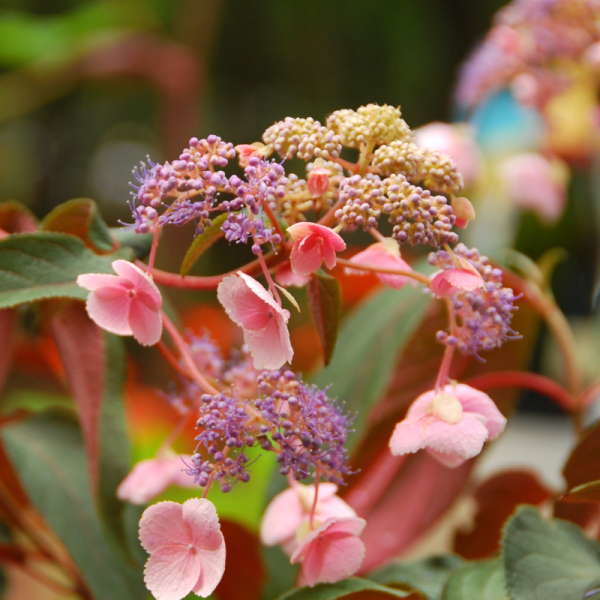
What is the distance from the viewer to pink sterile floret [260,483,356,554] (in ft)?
0.71

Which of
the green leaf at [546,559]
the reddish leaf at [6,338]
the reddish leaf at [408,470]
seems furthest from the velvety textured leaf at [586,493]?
the reddish leaf at [6,338]

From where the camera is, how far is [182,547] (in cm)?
17

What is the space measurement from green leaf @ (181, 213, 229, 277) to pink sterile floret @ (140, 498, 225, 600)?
0.24 feet

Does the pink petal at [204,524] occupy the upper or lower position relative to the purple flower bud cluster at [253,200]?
lower

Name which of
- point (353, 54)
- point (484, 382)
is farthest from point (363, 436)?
point (353, 54)

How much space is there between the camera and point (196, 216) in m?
0.18

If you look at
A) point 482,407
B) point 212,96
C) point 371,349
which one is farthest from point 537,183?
point 212,96

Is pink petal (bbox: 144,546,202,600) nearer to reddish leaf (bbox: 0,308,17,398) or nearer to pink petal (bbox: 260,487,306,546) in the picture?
pink petal (bbox: 260,487,306,546)

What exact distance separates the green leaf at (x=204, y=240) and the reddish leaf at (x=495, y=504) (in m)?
0.25

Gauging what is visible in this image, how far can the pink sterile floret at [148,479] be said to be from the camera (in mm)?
235

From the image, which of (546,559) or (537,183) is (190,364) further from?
(537,183)

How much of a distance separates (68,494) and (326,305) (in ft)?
0.65

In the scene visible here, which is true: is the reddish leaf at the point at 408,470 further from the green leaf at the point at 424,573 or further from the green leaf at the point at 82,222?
the green leaf at the point at 82,222

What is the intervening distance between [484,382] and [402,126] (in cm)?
18
